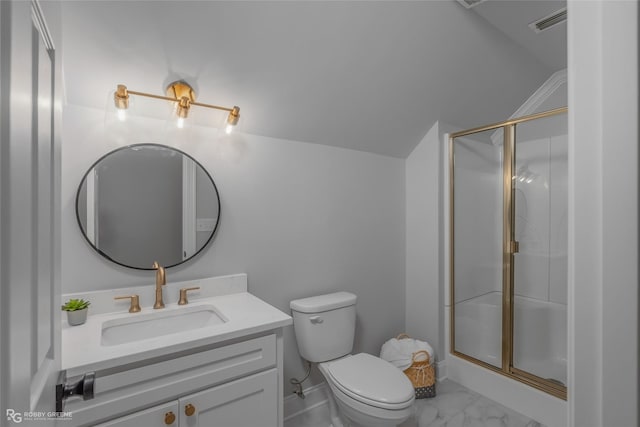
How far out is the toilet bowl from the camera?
1.48 m

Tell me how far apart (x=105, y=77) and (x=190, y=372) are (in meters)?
1.30

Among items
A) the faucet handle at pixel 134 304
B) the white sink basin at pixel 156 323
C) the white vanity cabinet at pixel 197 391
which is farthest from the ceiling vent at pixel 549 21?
the faucet handle at pixel 134 304

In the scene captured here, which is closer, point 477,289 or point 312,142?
point 312,142

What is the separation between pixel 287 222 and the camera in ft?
6.68

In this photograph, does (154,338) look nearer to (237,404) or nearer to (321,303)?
(237,404)

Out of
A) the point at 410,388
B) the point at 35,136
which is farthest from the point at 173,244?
the point at 410,388

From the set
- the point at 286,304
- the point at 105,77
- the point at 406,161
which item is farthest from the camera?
the point at 406,161

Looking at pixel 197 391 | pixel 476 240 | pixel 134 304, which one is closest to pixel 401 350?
pixel 476 240

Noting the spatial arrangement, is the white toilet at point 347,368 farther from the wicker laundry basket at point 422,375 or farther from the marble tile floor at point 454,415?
the wicker laundry basket at point 422,375

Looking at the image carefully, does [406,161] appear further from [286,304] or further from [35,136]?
[35,136]

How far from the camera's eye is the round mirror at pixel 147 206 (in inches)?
57.6

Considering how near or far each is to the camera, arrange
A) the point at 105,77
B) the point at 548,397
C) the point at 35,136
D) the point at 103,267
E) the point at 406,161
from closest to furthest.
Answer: the point at 35,136 < the point at 105,77 < the point at 103,267 < the point at 548,397 < the point at 406,161

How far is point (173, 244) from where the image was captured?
1.64 meters

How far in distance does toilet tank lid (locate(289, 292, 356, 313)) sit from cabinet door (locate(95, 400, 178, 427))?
2.85 ft
